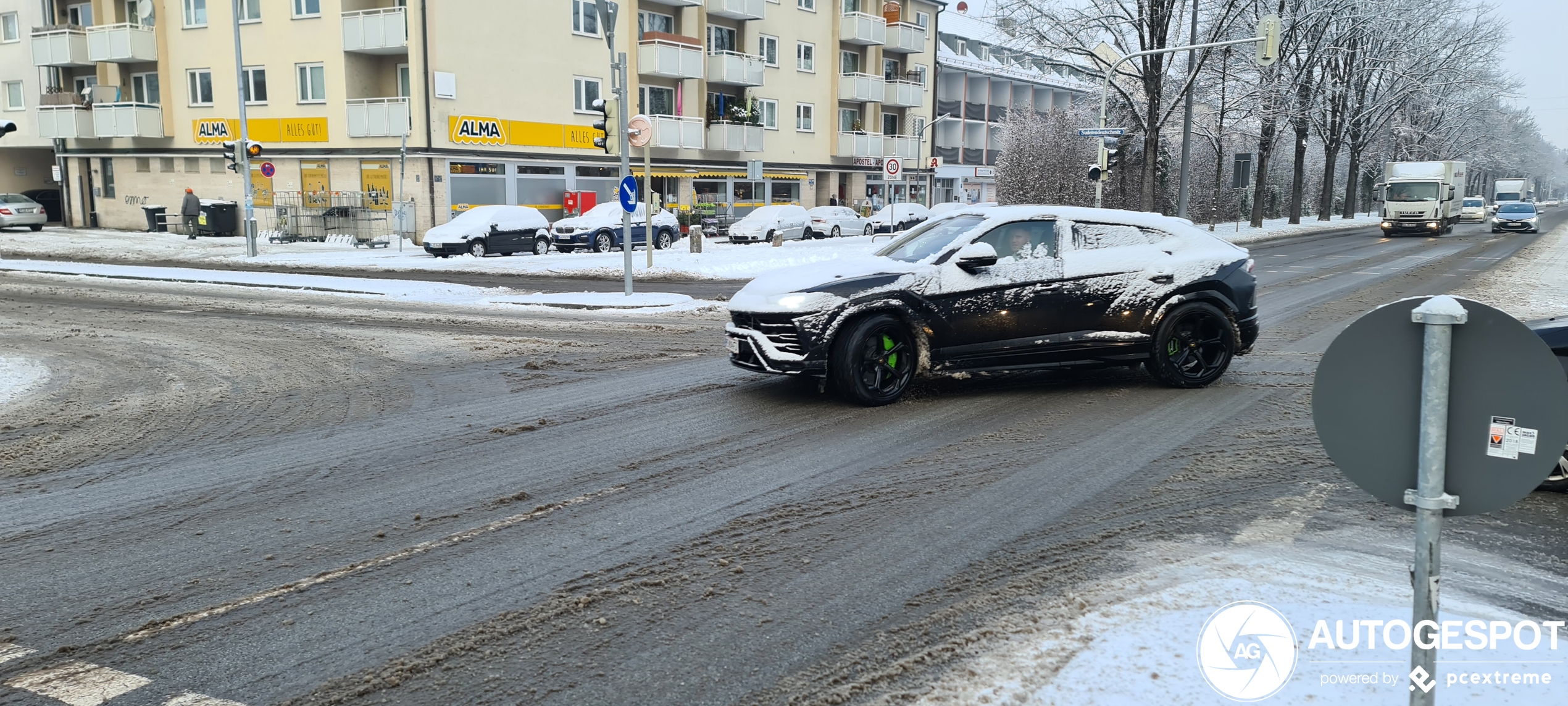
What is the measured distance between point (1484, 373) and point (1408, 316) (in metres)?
0.21

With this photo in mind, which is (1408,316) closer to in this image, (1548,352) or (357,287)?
(1548,352)

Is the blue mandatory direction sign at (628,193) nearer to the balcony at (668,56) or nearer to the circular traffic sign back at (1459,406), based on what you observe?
the circular traffic sign back at (1459,406)

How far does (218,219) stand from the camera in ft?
123

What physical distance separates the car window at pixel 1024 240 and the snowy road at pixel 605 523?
3.91 feet

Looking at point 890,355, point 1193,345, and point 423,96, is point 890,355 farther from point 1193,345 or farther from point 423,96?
point 423,96

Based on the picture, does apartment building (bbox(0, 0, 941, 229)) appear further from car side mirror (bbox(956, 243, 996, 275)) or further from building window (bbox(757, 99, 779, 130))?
car side mirror (bbox(956, 243, 996, 275))

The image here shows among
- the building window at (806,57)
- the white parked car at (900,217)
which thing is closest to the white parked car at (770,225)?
the white parked car at (900,217)

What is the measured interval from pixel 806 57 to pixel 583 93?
1454 cm

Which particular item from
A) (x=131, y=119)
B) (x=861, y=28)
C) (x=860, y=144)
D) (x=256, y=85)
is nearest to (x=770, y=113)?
(x=860, y=144)

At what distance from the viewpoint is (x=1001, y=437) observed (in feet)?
24.7

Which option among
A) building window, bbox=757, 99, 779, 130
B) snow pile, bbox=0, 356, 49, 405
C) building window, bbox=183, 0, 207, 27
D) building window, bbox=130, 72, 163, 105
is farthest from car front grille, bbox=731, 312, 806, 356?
building window, bbox=130, 72, 163, 105

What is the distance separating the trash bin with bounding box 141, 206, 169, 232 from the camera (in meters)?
39.5

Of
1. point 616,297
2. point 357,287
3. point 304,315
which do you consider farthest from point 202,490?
point 357,287

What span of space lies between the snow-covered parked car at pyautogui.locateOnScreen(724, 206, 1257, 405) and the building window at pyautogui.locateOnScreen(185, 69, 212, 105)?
37236 mm
